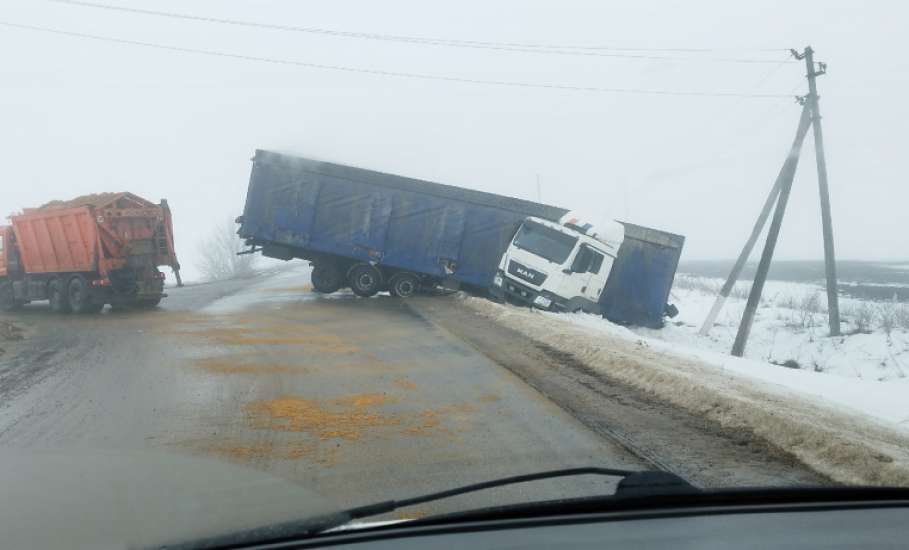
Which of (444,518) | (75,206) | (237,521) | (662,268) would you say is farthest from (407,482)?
(662,268)

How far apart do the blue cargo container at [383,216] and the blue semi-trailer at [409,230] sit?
3 cm

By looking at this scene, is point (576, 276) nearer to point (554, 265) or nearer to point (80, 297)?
point (554, 265)

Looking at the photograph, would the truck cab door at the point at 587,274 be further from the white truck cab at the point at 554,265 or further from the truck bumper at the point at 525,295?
the truck bumper at the point at 525,295

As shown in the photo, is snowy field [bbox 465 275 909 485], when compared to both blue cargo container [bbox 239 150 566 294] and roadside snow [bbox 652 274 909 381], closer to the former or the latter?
roadside snow [bbox 652 274 909 381]

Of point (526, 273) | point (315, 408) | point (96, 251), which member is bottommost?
point (96, 251)

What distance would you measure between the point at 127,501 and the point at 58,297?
18.8 m

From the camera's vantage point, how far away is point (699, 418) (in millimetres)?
7922

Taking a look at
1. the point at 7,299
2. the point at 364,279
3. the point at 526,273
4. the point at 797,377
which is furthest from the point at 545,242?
the point at 7,299

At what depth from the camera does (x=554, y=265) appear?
70.5 ft

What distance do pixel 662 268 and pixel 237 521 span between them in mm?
20876

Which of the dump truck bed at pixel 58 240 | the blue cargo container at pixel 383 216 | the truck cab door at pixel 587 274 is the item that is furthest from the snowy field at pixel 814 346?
the dump truck bed at pixel 58 240

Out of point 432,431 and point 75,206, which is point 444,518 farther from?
point 75,206

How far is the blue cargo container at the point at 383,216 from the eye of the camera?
886 inches

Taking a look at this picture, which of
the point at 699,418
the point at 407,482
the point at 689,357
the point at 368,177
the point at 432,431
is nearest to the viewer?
the point at 407,482
